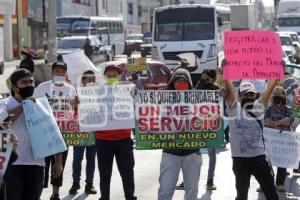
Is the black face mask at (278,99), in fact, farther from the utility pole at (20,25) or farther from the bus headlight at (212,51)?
the utility pole at (20,25)

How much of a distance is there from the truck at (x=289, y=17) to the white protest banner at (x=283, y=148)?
3653 cm

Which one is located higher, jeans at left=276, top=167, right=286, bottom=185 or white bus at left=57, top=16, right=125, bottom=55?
white bus at left=57, top=16, right=125, bottom=55

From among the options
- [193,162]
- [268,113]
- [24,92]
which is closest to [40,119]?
[24,92]

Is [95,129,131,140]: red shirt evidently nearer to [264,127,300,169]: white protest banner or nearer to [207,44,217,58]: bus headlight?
Answer: [264,127,300,169]: white protest banner

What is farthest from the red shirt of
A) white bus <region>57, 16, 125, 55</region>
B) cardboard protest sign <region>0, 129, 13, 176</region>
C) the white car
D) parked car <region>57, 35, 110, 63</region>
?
white bus <region>57, 16, 125, 55</region>

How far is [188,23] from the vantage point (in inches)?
1144

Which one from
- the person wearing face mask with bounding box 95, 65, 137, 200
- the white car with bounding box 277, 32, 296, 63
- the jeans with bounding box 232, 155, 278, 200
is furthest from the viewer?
the white car with bounding box 277, 32, 296, 63

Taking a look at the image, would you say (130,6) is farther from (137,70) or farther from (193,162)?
(193,162)

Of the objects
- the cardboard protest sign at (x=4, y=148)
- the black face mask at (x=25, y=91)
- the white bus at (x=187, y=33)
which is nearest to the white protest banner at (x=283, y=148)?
the black face mask at (x=25, y=91)

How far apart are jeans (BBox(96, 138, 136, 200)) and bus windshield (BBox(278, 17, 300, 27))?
37931mm

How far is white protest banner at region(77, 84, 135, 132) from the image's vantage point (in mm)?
8461

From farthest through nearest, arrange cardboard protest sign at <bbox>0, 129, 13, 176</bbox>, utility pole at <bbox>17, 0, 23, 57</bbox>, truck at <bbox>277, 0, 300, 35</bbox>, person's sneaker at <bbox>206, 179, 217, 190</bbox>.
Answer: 1. utility pole at <bbox>17, 0, 23, 57</bbox>
2. truck at <bbox>277, 0, 300, 35</bbox>
3. person's sneaker at <bbox>206, 179, 217, 190</bbox>
4. cardboard protest sign at <bbox>0, 129, 13, 176</bbox>

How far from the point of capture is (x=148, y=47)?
48406mm

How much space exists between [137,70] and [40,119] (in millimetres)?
13203
